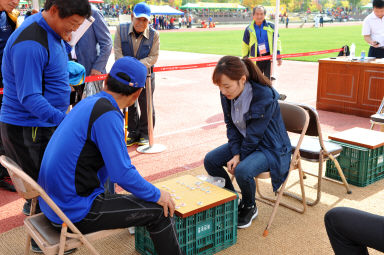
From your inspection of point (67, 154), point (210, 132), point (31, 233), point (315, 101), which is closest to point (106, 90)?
point (67, 154)

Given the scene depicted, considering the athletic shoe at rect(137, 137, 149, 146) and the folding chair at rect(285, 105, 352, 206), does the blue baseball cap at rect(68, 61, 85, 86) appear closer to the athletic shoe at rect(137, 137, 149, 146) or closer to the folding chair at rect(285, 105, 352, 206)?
the folding chair at rect(285, 105, 352, 206)

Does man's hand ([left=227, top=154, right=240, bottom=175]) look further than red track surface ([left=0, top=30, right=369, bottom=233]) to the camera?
No

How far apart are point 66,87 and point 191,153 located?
284 cm

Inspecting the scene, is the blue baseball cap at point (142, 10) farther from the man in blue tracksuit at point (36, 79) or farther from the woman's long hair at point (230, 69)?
the man in blue tracksuit at point (36, 79)

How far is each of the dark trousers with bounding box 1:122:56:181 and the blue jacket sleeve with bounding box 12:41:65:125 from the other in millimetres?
236

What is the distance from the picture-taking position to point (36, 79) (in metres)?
2.64

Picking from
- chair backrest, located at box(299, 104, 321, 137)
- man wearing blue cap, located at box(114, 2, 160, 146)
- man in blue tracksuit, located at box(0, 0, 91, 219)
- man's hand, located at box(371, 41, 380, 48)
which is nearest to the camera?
man in blue tracksuit, located at box(0, 0, 91, 219)

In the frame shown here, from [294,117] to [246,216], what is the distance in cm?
102

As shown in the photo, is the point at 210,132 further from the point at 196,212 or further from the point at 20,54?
the point at 20,54

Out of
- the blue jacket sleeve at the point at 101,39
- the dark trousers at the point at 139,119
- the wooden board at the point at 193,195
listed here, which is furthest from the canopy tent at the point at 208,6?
the wooden board at the point at 193,195

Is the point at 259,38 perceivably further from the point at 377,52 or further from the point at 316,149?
the point at 316,149

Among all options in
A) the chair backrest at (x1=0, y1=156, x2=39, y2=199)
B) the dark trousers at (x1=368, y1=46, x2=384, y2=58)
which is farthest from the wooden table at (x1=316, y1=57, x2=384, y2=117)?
the chair backrest at (x1=0, y1=156, x2=39, y2=199)

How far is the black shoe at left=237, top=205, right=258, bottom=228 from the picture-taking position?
139 inches

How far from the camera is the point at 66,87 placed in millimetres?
2904
